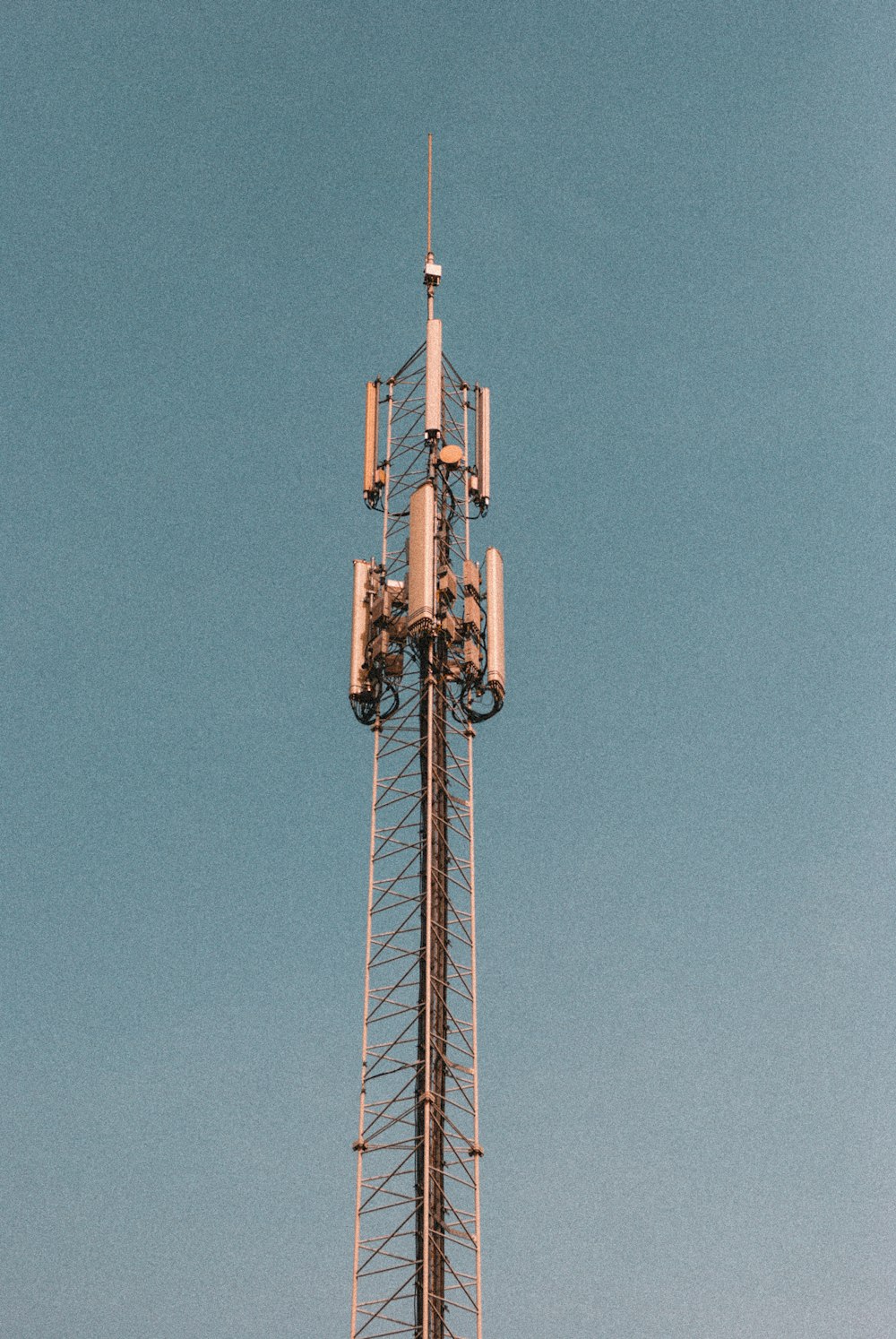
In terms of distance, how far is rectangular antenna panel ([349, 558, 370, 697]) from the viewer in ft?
222

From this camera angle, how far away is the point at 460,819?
6606cm

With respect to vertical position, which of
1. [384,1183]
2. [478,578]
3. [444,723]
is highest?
[478,578]

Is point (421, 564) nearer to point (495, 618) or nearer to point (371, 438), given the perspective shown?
point (495, 618)

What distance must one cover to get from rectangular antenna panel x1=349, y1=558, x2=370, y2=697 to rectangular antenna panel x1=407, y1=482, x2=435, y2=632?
86.0 inches

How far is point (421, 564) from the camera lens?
6625 centimetres

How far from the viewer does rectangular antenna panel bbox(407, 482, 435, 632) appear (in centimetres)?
6588

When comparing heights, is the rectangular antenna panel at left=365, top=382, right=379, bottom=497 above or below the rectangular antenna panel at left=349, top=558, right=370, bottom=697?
above

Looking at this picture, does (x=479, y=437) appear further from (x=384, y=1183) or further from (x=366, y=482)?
(x=384, y=1183)

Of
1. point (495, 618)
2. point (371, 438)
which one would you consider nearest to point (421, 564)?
point (495, 618)

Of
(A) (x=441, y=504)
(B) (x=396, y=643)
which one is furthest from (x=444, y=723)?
(A) (x=441, y=504)

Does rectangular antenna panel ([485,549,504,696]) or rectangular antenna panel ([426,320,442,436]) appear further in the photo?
rectangular antenna panel ([426,320,442,436])

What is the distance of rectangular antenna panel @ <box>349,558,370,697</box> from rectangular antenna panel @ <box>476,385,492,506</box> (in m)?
5.84

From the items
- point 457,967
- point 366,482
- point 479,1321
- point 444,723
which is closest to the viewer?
point 479,1321

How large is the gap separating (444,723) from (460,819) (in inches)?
148
